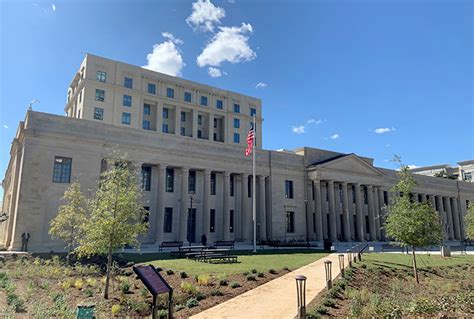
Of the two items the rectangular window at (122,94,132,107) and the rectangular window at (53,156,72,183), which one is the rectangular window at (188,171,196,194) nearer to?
the rectangular window at (53,156,72,183)

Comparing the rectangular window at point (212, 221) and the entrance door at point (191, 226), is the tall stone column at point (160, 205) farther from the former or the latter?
the rectangular window at point (212, 221)

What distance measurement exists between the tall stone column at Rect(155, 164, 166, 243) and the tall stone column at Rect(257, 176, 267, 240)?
518 inches

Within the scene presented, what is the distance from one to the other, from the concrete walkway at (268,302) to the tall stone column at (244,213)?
1035 inches

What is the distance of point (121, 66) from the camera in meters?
60.3

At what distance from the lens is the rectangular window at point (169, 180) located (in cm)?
3981

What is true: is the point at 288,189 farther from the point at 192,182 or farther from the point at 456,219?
the point at 456,219

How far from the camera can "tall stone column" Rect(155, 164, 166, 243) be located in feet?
121

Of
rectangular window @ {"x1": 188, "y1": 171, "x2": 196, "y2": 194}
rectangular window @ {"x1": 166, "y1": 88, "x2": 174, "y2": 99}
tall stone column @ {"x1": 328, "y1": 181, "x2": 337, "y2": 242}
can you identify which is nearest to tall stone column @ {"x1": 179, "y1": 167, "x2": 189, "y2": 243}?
rectangular window @ {"x1": 188, "y1": 171, "x2": 196, "y2": 194}

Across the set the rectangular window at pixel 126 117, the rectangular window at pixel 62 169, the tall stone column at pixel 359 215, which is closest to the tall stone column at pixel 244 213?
A: the tall stone column at pixel 359 215

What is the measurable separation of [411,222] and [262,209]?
87.8 feet

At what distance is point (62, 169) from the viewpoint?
32.8 metres

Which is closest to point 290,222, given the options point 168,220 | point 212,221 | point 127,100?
point 212,221

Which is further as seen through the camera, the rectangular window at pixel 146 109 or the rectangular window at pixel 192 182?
the rectangular window at pixel 146 109

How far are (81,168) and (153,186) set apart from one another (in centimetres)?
785
